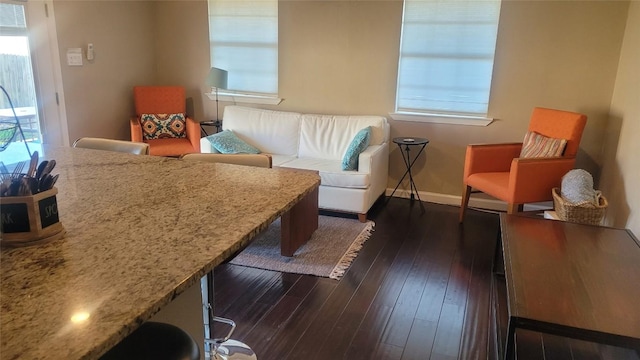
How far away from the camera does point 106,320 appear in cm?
84

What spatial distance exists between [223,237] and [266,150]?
3.57m

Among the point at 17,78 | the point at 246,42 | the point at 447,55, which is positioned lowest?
the point at 17,78

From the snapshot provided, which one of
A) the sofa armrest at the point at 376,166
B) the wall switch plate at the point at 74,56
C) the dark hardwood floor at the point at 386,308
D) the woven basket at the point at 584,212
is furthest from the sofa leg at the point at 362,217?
the wall switch plate at the point at 74,56

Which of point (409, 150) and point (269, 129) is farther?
point (269, 129)

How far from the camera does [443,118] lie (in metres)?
4.40

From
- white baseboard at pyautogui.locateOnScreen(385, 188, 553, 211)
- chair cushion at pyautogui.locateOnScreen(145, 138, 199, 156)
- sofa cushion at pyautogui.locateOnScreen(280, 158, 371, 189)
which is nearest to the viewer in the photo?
sofa cushion at pyautogui.locateOnScreen(280, 158, 371, 189)

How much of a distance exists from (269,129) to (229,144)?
20.8 inches

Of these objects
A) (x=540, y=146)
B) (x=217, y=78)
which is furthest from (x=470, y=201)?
(x=217, y=78)

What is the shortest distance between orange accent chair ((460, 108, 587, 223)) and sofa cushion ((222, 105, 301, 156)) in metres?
1.73

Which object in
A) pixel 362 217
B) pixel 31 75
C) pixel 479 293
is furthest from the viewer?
pixel 31 75

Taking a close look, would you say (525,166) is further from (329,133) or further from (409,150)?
(329,133)

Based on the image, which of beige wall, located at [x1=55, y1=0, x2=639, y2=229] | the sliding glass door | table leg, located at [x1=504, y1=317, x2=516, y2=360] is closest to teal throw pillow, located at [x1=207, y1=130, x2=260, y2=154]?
beige wall, located at [x1=55, y1=0, x2=639, y2=229]

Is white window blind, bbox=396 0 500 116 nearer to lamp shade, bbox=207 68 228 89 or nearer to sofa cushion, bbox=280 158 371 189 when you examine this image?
sofa cushion, bbox=280 158 371 189

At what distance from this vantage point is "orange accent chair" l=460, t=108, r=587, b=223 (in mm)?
3477
